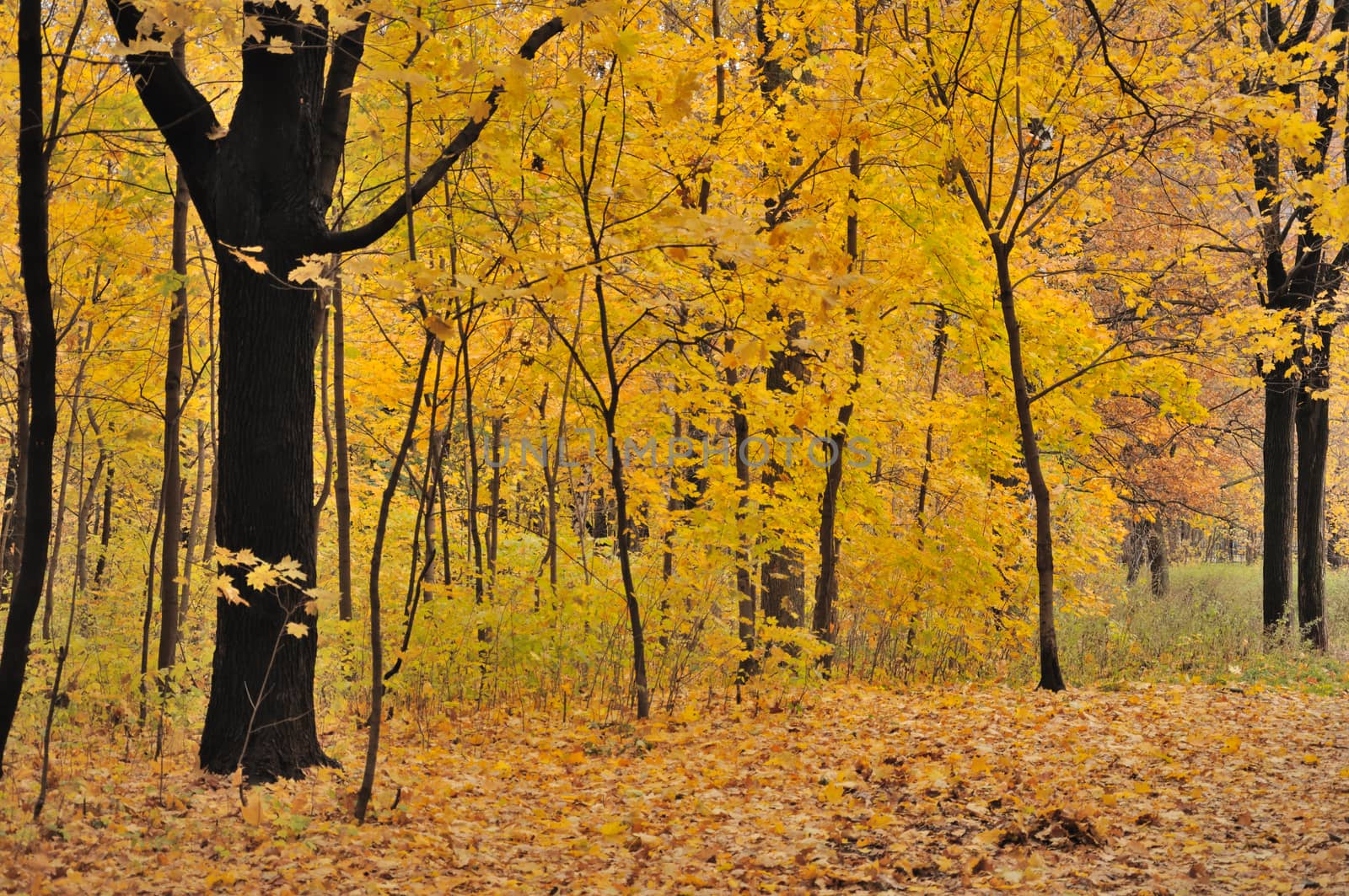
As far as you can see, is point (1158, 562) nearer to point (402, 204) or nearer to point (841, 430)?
point (841, 430)

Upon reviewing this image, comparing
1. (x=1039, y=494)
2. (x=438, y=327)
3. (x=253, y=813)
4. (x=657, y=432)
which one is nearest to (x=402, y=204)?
(x=438, y=327)

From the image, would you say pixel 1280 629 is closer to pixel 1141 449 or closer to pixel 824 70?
pixel 1141 449

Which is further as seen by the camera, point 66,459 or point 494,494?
point 494,494

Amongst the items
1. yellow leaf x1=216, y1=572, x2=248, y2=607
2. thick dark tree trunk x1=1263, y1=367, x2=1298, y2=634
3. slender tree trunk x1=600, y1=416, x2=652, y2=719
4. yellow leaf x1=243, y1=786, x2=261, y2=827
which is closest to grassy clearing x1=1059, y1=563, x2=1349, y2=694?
thick dark tree trunk x1=1263, y1=367, x2=1298, y2=634

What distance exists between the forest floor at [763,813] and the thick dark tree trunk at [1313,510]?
635 cm

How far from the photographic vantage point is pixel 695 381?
28.7 ft

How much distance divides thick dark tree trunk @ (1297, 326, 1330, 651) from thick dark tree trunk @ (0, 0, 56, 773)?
13155mm

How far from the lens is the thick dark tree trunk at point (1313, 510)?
12.3 meters

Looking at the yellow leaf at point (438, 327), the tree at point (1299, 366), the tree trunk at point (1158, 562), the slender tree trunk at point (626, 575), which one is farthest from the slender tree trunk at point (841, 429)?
the tree trunk at point (1158, 562)

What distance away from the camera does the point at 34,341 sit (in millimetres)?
4375

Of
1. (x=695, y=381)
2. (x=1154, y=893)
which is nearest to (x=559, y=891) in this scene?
(x=1154, y=893)

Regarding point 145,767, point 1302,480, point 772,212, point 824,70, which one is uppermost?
point 824,70

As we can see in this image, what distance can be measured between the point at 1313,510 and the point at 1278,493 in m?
0.63

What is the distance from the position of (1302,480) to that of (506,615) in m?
10.4
